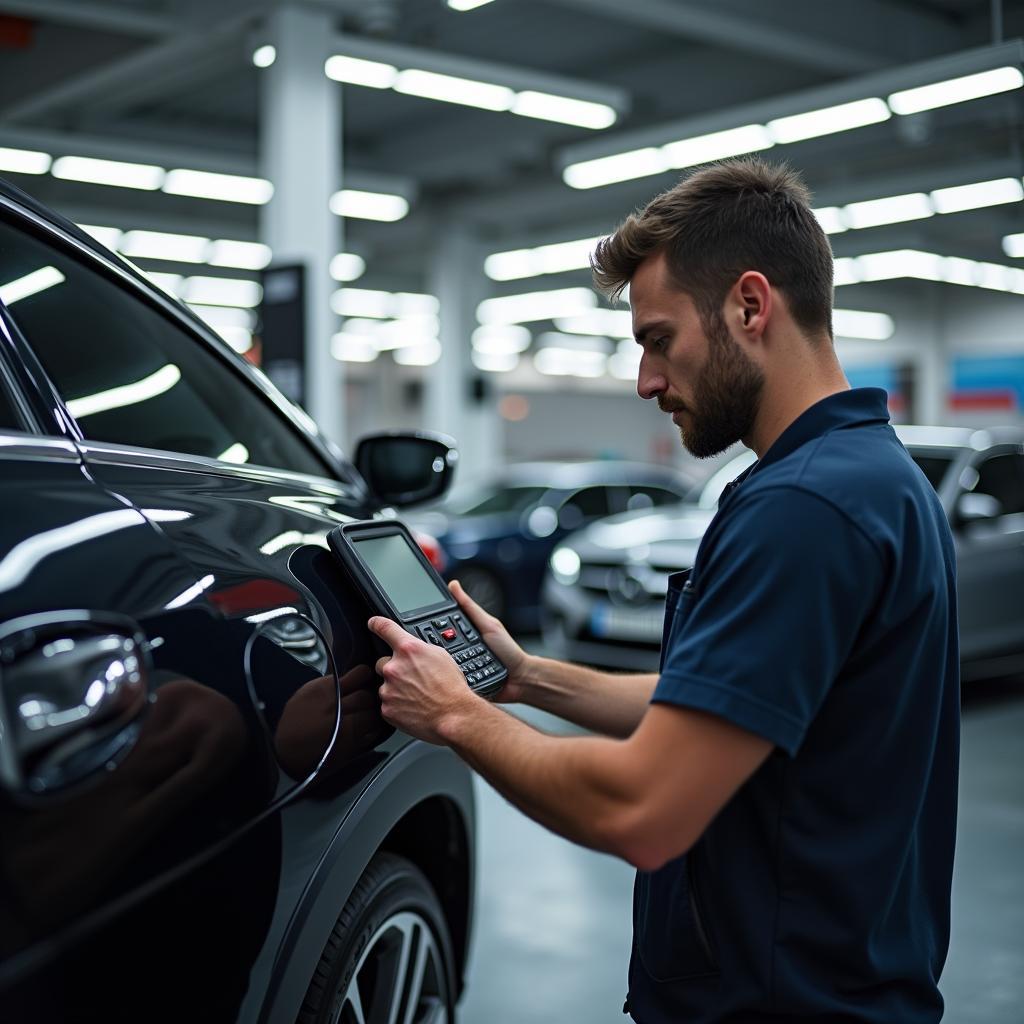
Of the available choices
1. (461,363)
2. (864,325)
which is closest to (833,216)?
(461,363)

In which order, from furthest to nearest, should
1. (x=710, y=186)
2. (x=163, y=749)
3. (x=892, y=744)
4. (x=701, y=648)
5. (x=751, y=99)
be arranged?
(x=751, y=99), (x=710, y=186), (x=892, y=744), (x=701, y=648), (x=163, y=749)

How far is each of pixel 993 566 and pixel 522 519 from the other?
144 inches

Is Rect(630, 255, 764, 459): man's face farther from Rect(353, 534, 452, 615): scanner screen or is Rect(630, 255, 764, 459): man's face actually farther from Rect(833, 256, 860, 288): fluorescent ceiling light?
Rect(833, 256, 860, 288): fluorescent ceiling light

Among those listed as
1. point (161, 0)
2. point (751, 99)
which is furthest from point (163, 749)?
point (751, 99)

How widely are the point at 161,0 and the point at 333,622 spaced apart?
303 inches

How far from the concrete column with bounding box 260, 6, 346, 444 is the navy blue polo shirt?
6683 millimetres

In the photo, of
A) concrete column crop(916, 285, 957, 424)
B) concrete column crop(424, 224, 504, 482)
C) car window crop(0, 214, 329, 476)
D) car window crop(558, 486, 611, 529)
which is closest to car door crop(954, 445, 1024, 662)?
car window crop(558, 486, 611, 529)

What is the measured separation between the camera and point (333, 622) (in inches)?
58.9

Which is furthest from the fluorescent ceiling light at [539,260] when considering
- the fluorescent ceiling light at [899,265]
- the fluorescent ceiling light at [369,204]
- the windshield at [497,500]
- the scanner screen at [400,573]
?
the scanner screen at [400,573]

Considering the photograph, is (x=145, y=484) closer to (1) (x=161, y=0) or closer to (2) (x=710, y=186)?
(2) (x=710, y=186)

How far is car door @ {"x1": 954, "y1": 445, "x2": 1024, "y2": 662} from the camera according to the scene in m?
6.03

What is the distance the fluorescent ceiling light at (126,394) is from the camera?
1524 mm

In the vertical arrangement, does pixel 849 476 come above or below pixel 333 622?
above

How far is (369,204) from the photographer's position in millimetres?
11953
